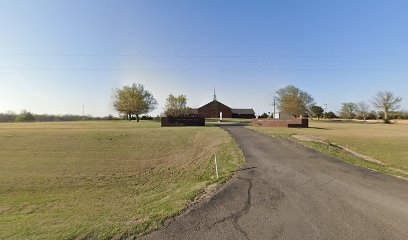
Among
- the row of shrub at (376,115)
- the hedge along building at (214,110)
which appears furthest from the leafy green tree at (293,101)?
the hedge along building at (214,110)

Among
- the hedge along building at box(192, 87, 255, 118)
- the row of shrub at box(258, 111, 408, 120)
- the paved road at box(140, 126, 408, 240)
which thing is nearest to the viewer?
the paved road at box(140, 126, 408, 240)

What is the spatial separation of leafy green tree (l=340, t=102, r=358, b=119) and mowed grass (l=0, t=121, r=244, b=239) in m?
115

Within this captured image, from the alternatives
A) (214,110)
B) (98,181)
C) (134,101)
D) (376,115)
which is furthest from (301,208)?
(376,115)

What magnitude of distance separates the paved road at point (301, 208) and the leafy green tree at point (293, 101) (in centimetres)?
8042

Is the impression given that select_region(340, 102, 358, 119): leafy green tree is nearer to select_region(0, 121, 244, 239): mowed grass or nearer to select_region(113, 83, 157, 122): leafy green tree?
select_region(113, 83, 157, 122): leafy green tree

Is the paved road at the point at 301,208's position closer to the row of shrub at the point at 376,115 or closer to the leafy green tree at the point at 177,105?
the leafy green tree at the point at 177,105

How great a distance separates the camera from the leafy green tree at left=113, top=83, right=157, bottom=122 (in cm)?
7412

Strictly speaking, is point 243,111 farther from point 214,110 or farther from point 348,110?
point 348,110

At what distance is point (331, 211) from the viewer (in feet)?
24.2

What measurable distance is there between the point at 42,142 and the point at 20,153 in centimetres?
441

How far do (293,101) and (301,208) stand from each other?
87.1 metres

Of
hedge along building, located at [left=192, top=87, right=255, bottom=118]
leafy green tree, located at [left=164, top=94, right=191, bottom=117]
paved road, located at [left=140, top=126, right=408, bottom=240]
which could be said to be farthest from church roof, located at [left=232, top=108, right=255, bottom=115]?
paved road, located at [left=140, top=126, right=408, bottom=240]

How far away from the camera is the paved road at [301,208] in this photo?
6.11 meters

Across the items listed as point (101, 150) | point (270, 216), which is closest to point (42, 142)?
point (101, 150)
